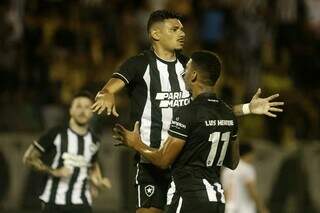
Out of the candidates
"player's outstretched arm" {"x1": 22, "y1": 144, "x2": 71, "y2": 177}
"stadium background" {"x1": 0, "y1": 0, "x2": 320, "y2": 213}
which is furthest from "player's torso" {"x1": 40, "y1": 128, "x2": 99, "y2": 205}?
"stadium background" {"x1": 0, "y1": 0, "x2": 320, "y2": 213}

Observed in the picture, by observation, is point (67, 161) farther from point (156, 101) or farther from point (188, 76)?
point (188, 76)

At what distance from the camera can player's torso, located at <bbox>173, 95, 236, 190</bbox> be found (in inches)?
281

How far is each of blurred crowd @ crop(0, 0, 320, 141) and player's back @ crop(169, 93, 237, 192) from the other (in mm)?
7471

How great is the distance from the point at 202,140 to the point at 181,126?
19cm

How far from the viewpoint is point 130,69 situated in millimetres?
7727

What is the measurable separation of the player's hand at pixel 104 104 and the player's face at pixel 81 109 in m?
2.36

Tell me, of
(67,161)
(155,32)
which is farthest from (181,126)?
(67,161)

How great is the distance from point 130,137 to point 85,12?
923 centimetres

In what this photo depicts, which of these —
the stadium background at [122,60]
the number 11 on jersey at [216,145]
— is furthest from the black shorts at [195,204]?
the stadium background at [122,60]

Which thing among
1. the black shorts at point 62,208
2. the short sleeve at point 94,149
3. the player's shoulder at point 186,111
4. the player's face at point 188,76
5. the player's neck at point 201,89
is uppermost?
the player's face at point 188,76

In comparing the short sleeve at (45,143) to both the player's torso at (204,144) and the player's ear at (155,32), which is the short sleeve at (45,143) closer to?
the player's ear at (155,32)

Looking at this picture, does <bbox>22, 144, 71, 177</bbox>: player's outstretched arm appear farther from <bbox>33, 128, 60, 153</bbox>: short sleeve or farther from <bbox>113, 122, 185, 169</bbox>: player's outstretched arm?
<bbox>113, 122, 185, 169</bbox>: player's outstretched arm

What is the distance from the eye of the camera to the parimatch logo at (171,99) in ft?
25.7

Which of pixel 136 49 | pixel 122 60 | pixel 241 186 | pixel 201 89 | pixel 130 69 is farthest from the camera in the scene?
pixel 136 49
